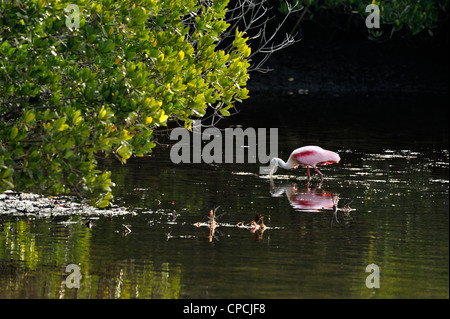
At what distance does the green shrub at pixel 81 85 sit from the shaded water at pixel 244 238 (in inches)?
48.8

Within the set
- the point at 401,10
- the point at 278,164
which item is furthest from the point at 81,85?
the point at 401,10

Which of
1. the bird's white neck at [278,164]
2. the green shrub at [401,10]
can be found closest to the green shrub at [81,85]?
the bird's white neck at [278,164]

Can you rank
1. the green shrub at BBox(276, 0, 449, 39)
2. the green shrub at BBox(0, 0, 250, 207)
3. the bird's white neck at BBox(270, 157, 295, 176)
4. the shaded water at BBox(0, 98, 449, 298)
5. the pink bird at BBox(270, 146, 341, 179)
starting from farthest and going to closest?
the green shrub at BBox(276, 0, 449, 39), the bird's white neck at BBox(270, 157, 295, 176), the pink bird at BBox(270, 146, 341, 179), the shaded water at BBox(0, 98, 449, 298), the green shrub at BBox(0, 0, 250, 207)

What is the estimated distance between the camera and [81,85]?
13.2m

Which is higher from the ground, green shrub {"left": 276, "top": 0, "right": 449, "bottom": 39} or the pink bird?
green shrub {"left": 276, "top": 0, "right": 449, "bottom": 39}

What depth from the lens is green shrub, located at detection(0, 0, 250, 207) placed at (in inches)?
492

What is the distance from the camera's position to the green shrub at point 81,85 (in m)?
12.5

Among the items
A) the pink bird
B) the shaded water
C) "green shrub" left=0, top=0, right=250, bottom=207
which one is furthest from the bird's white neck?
"green shrub" left=0, top=0, right=250, bottom=207

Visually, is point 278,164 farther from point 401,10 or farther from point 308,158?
point 401,10

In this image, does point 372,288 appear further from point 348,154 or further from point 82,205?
point 348,154

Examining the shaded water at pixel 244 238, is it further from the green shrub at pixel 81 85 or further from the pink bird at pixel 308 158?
the green shrub at pixel 81 85

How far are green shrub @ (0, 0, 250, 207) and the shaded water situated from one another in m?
1.24

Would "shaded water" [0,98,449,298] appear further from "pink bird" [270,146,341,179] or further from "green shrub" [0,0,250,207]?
"green shrub" [0,0,250,207]

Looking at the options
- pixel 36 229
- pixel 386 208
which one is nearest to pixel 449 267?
pixel 386 208
